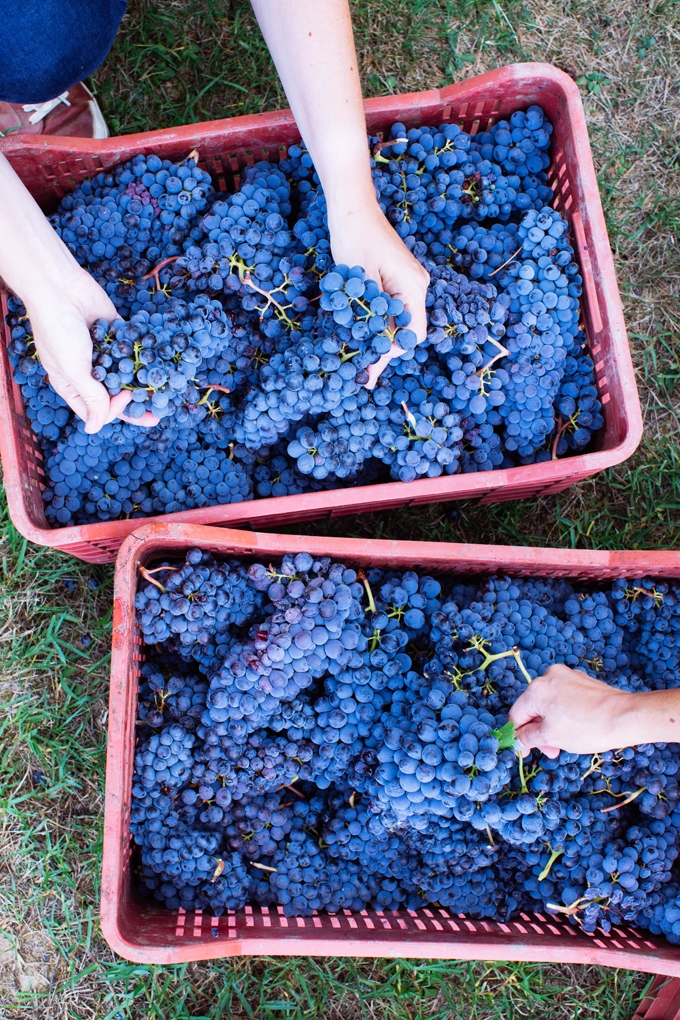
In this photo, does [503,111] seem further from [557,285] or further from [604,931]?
[604,931]

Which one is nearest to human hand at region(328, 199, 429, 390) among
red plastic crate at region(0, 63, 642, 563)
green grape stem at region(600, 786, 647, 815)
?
red plastic crate at region(0, 63, 642, 563)

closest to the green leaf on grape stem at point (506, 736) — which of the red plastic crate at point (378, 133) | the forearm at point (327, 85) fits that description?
the red plastic crate at point (378, 133)

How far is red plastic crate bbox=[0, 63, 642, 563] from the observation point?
1.66m

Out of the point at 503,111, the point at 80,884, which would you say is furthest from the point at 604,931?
the point at 503,111

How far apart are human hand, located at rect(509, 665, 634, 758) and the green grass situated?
0.80m

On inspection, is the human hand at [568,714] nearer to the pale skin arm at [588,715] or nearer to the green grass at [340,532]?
the pale skin arm at [588,715]

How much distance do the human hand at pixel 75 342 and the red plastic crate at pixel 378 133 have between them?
20 cm

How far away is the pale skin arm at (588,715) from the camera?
4.23 feet

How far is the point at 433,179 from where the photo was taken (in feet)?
6.05

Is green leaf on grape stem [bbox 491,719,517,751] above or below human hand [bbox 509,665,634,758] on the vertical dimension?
below

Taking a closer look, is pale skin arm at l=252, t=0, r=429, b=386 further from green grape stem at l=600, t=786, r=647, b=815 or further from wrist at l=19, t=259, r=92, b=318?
green grape stem at l=600, t=786, r=647, b=815

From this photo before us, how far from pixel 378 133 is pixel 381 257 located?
0.54 metres

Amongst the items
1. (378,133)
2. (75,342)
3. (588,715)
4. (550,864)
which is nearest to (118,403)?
(75,342)

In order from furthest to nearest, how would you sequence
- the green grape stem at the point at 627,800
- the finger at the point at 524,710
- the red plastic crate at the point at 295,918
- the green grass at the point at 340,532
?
the green grass at the point at 340,532
the green grape stem at the point at 627,800
the red plastic crate at the point at 295,918
the finger at the point at 524,710
